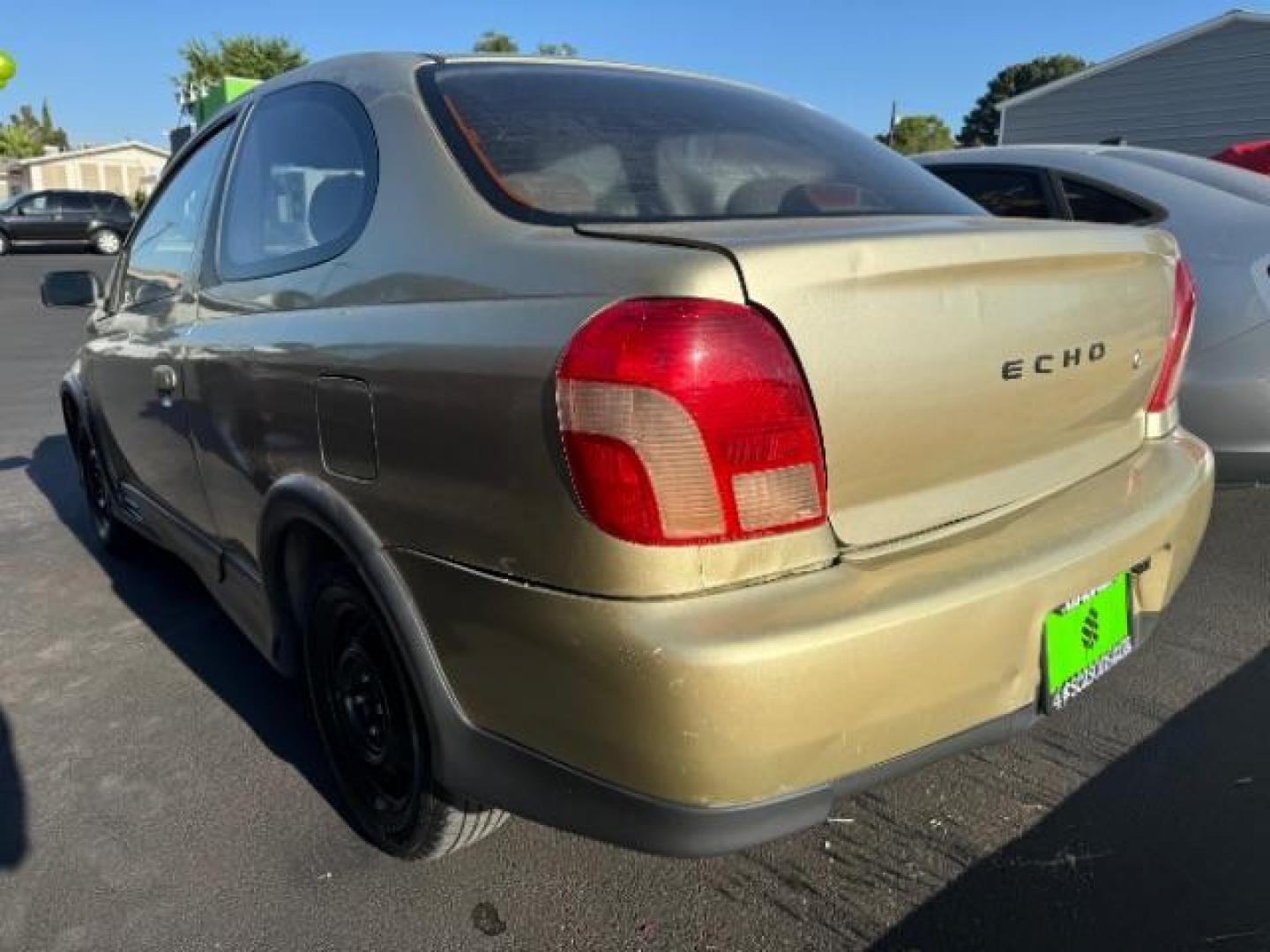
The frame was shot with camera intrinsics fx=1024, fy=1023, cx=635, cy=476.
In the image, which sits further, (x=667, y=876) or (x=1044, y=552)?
(x=667, y=876)

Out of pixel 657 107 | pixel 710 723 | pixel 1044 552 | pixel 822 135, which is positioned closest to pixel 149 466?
pixel 657 107

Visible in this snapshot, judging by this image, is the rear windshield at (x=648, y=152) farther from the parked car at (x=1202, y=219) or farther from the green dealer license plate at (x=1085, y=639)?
the parked car at (x=1202, y=219)

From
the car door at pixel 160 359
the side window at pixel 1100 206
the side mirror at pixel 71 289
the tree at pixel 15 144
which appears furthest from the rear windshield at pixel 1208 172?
the tree at pixel 15 144

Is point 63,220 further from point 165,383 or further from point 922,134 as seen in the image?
point 922,134

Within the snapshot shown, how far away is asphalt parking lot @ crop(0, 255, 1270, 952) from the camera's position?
1.99m

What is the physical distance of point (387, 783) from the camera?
7.27 feet

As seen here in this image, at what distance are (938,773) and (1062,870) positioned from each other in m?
0.41

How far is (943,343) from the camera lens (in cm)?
167

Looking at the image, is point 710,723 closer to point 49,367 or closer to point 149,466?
point 149,466

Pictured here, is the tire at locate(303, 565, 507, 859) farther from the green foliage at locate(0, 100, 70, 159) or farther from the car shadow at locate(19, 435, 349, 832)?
the green foliage at locate(0, 100, 70, 159)

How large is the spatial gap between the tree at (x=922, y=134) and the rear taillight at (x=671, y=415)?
50.7 meters

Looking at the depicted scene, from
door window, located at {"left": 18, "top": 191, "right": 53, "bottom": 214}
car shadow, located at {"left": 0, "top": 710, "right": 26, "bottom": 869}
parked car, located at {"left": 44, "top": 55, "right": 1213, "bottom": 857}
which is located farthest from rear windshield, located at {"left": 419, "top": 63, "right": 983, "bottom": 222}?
door window, located at {"left": 18, "top": 191, "right": 53, "bottom": 214}

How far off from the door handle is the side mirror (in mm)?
1519

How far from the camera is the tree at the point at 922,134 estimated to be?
49594 millimetres
